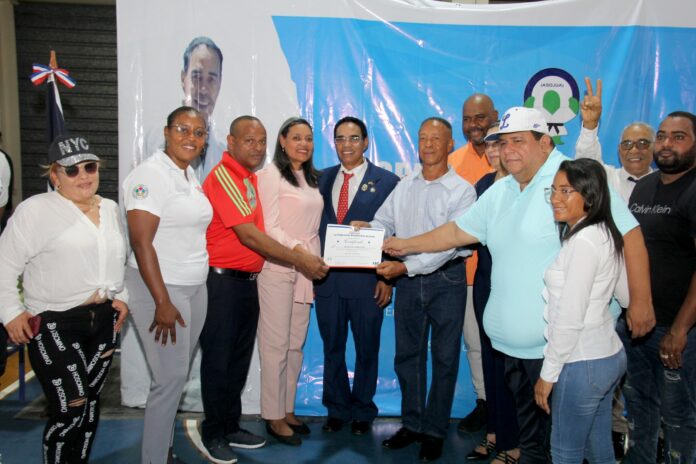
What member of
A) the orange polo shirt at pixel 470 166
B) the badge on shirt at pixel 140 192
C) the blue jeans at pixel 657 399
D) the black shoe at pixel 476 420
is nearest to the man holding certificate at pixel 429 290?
the orange polo shirt at pixel 470 166

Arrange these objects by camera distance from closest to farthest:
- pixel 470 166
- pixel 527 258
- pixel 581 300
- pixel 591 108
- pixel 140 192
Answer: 1. pixel 581 300
2. pixel 527 258
3. pixel 140 192
4. pixel 591 108
5. pixel 470 166

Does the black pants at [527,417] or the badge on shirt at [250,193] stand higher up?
the badge on shirt at [250,193]

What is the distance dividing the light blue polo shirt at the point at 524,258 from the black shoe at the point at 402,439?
1.29m

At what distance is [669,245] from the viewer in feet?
9.10

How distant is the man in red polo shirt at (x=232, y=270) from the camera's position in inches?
126

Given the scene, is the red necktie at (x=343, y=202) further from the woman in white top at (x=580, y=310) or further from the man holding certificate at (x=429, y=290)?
the woman in white top at (x=580, y=310)

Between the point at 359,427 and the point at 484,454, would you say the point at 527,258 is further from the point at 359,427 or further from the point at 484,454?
the point at 359,427

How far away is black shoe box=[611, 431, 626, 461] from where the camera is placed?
11.3 ft

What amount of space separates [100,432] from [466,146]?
3204 mm

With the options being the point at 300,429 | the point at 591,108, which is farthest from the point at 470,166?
the point at 300,429

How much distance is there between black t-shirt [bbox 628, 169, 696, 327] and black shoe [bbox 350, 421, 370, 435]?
1.96m

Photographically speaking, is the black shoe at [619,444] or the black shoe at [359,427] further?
the black shoe at [359,427]

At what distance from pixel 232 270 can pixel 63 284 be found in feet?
3.15

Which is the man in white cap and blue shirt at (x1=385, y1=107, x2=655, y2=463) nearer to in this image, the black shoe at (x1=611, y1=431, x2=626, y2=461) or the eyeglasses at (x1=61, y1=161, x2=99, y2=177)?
the black shoe at (x1=611, y1=431, x2=626, y2=461)
